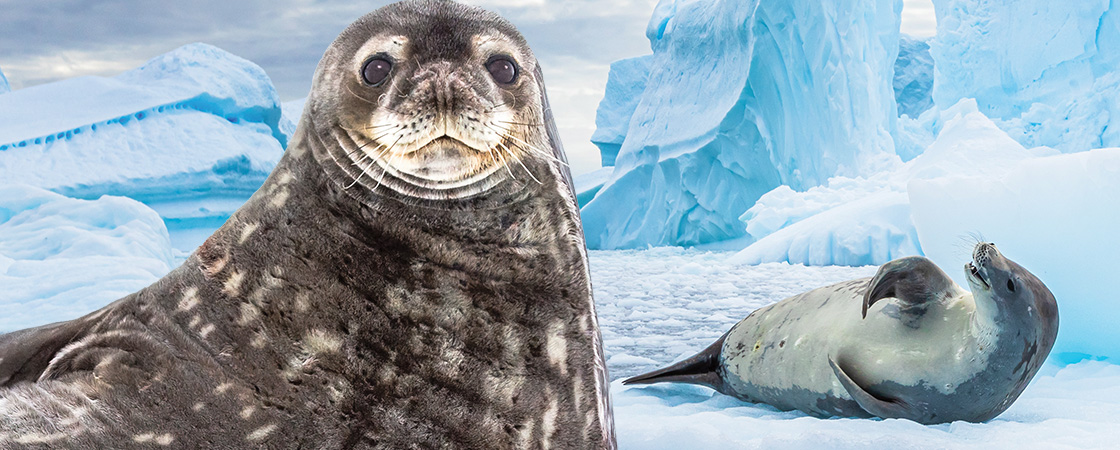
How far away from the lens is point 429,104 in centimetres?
104

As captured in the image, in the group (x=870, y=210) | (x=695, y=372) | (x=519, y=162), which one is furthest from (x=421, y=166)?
(x=870, y=210)

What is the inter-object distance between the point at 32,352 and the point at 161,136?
38.1 ft

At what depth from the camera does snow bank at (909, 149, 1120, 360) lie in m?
3.69

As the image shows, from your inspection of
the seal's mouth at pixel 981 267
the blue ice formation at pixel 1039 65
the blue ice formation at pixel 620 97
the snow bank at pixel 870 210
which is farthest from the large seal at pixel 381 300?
the blue ice formation at pixel 620 97

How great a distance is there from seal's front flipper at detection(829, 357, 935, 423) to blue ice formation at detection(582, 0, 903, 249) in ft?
37.1

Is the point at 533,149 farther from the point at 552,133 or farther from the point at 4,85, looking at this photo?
the point at 4,85

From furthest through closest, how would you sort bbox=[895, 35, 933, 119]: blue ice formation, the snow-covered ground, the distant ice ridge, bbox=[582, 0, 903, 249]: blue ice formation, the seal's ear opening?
1. bbox=[895, 35, 933, 119]: blue ice formation
2. bbox=[582, 0, 903, 249]: blue ice formation
3. the distant ice ridge
4. the snow-covered ground
5. the seal's ear opening

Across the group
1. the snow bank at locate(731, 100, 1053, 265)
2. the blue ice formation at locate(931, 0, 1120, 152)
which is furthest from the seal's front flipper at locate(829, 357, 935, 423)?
the blue ice formation at locate(931, 0, 1120, 152)

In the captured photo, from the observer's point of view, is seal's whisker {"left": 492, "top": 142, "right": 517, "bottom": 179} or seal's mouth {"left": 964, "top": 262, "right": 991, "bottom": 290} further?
seal's mouth {"left": 964, "top": 262, "right": 991, "bottom": 290}

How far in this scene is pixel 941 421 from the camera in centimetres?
248

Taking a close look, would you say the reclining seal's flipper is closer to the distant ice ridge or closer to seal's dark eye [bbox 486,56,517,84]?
seal's dark eye [bbox 486,56,517,84]

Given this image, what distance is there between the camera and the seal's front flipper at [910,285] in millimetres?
2482

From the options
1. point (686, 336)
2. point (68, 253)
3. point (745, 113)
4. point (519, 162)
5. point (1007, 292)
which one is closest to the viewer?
point (519, 162)

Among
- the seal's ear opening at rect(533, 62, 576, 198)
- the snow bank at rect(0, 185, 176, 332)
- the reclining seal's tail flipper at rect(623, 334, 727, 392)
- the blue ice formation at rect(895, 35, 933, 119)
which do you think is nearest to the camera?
the seal's ear opening at rect(533, 62, 576, 198)
